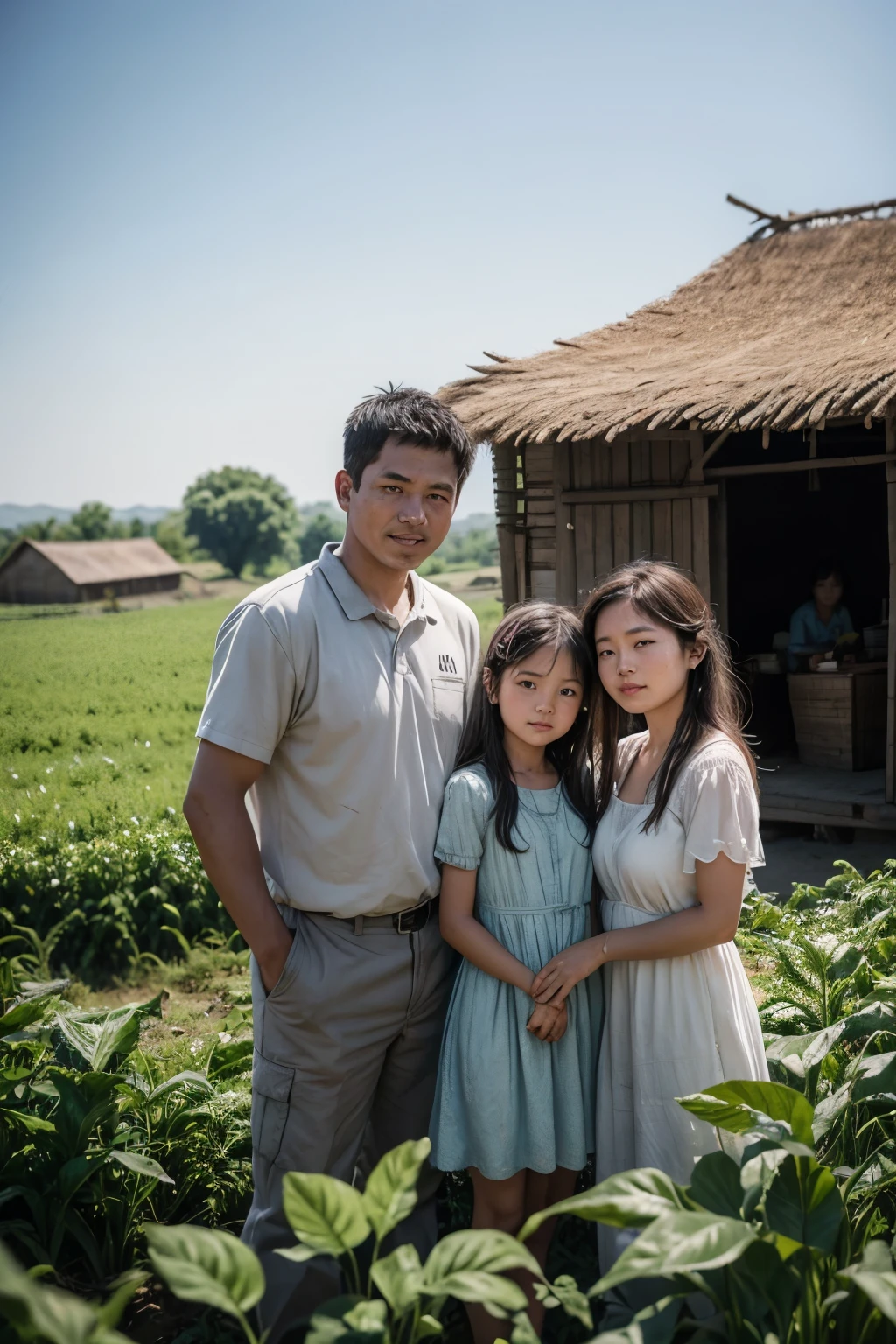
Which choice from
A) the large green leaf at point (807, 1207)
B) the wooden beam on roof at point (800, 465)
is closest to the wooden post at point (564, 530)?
the wooden beam on roof at point (800, 465)

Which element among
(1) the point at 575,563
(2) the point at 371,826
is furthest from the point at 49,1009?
(1) the point at 575,563

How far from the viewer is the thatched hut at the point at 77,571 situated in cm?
661

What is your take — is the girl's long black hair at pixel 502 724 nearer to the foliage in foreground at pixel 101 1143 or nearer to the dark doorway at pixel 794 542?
the foliage in foreground at pixel 101 1143

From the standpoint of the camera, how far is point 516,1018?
2.23m

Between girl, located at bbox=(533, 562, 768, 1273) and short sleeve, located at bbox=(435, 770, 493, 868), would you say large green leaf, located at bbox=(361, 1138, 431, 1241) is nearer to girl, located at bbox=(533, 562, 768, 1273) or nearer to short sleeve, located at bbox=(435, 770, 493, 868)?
girl, located at bbox=(533, 562, 768, 1273)

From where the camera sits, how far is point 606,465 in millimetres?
7289

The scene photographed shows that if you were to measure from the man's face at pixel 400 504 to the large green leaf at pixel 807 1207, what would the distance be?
1398 mm

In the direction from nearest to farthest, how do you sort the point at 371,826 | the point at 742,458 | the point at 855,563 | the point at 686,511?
the point at 371,826
the point at 686,511
the point at 742,458
the point at 855,563

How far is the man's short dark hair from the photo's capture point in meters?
2.35

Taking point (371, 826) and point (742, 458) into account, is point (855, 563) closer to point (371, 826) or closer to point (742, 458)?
point (742, 458)

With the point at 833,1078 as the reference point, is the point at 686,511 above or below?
above

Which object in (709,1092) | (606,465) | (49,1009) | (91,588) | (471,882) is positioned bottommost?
(49,1009)

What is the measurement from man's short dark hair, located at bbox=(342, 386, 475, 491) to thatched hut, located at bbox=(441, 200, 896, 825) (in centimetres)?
362

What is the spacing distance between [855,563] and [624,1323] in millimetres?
10123
